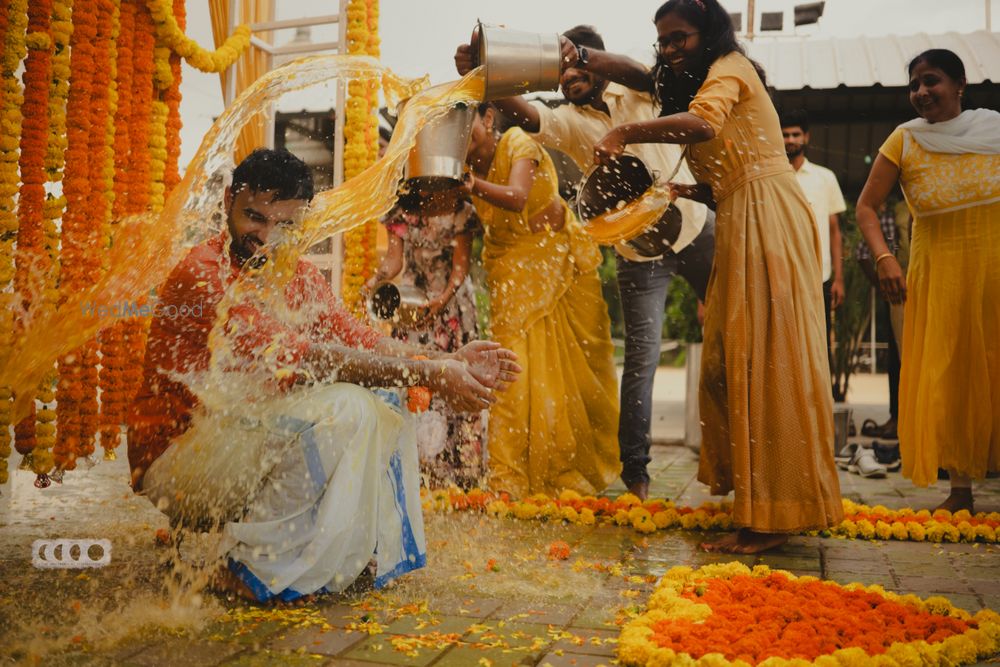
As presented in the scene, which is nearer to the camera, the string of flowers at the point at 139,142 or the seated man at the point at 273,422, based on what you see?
the seated man at the point at 273,422

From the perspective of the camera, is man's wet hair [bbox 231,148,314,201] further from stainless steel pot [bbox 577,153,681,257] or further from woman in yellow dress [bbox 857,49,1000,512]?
woman in yellow dress [bbox 857,49,1000,512]

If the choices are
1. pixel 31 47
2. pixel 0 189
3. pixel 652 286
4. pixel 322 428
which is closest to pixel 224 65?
pixel 31 47

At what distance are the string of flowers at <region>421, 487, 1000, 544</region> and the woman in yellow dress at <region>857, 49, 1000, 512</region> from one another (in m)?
0.33

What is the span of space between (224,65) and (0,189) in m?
1.52

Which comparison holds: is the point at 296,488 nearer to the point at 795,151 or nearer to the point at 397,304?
the point at 397,304

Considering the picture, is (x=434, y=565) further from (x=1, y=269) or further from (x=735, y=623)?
(x=1, y=269)

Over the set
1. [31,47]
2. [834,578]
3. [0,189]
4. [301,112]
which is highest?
[301,112]

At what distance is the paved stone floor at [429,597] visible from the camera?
2.29 meters

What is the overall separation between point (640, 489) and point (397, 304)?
5.32 ft

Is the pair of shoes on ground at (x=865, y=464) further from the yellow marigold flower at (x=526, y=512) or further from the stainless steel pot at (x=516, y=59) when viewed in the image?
the stainless steel pot at (x=516, y=59)

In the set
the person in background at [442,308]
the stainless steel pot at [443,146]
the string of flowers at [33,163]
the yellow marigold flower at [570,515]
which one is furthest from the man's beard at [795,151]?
the string of flowers at [33,163]

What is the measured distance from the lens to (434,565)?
3182 millimetres

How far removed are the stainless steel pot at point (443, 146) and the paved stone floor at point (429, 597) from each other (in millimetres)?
1500

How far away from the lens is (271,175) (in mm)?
2883
